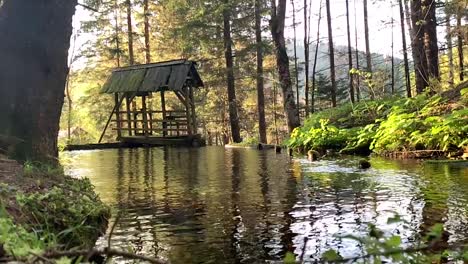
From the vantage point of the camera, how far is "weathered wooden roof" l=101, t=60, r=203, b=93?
23.5 meters

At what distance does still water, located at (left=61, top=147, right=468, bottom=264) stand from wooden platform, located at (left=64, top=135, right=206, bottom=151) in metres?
13.7

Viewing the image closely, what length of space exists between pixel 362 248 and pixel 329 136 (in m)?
10.3

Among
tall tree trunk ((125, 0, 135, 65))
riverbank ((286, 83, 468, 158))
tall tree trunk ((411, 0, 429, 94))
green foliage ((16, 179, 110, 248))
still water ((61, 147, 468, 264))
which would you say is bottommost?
still water ((61, 147, 468, 264))

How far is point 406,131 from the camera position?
11070 mm

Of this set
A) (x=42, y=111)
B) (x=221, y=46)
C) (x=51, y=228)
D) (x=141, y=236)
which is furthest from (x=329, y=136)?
(x=221, y=46)

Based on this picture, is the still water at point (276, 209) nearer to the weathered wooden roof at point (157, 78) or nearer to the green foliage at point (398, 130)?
the green foliage at point (398, 130)

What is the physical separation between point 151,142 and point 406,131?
1545 centimetres

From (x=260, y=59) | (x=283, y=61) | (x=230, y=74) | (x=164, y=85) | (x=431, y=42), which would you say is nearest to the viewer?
(x=431, y=42)

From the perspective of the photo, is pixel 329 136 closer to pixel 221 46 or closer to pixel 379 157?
pixel 379 157

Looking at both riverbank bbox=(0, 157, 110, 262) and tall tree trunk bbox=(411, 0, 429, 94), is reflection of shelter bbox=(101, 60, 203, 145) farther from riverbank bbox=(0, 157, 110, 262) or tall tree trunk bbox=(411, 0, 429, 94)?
riverbank bbox=(0, 157, 110, 262)

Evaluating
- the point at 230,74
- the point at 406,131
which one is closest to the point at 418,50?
the point at 406,131

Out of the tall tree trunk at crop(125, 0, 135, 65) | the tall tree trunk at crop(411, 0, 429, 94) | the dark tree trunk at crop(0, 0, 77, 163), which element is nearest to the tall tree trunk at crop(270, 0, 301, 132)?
the tall tree trunk at crop(411, 0, 429, 94)

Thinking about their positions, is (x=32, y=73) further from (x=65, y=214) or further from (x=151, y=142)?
(x=151, y=142)

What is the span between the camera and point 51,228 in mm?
3594
